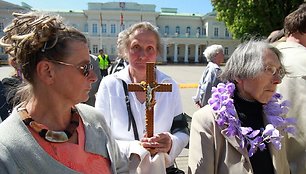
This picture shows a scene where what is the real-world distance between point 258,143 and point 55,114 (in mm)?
1263

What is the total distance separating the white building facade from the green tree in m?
42.5

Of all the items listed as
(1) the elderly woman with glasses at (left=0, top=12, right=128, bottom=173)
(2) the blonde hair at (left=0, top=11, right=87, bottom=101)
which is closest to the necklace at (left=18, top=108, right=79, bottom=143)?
(1) the elderly woman with glasses at (left=0, top=12, right=128, bottom=173)

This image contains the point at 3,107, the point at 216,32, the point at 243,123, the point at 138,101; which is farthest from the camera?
the point at 216,32

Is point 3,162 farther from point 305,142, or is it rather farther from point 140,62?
point 305,142

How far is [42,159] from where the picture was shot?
4.92 ft

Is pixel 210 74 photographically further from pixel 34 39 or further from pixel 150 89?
pixel 34 39

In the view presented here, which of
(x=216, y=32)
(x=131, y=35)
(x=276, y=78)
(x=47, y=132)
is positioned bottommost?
(x=47, y=132)

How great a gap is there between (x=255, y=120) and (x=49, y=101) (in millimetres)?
1365

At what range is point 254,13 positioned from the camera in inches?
971

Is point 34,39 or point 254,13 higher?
point 254,13

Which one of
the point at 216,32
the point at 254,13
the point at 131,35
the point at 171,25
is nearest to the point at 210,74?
the point at 131,35

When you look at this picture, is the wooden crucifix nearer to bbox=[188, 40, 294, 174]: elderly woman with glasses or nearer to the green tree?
bbox=[188, 40, 294, 174]: elderly woman with glasses

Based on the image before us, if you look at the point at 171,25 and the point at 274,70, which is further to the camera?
the point at 171,25

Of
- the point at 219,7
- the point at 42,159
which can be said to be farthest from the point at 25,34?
the point at 219,7
